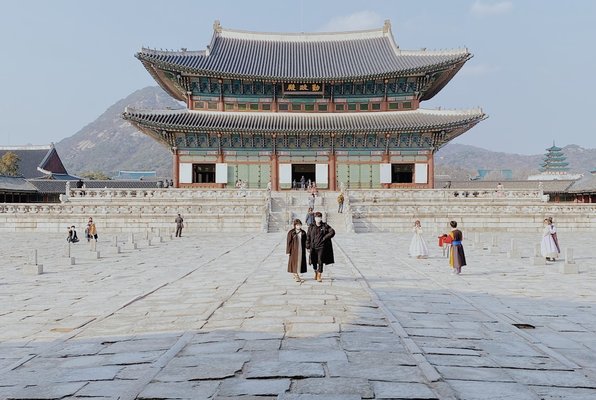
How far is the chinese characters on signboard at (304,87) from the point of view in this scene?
42469 millimetres

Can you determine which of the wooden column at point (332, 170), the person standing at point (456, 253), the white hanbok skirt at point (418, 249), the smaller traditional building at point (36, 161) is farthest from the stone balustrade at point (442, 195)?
the smaller traditional building at point (36, 161)

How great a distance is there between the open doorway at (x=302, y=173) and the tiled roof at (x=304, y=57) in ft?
23.3

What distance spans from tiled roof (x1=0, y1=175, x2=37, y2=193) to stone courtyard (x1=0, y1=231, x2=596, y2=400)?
32.3 m

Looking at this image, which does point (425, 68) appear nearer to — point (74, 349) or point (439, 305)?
point (439, 305)

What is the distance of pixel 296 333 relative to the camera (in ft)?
23.2

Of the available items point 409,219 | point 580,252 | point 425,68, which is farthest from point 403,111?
point 580,252

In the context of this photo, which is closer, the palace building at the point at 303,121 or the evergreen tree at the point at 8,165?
the palace building at the point at 303,121

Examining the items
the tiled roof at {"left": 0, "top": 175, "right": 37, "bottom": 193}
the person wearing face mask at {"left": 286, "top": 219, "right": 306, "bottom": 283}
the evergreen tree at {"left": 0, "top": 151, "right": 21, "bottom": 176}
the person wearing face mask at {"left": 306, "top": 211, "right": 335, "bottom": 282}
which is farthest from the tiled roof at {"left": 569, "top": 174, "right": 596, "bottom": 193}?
the evergreen tree at {"left": 0, "top": 151, "right": 21, "bottom": 176}

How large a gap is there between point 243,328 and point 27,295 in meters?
6.47

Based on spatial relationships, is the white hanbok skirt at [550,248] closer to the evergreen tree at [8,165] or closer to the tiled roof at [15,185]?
the tiled roof at [15,185]

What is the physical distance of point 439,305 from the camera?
9.60 meters

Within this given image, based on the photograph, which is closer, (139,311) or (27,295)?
(139,311)

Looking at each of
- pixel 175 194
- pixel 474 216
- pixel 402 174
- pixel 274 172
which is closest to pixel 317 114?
pixel 274 172

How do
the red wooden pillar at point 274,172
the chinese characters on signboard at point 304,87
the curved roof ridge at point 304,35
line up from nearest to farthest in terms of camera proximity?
the red wooden pillar at point 274,172 < the chinese characters on signboard at point 304,87 < the curved roof ridge at point 304,35
